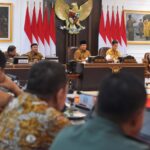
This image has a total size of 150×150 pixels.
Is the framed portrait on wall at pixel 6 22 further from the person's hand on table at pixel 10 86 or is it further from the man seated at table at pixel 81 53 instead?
the person's hand on table at pixel 10 86

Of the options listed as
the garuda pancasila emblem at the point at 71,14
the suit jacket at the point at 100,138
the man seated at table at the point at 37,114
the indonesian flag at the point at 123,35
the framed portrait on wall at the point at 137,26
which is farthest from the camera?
the framed portrait on wall at the point at 137,26

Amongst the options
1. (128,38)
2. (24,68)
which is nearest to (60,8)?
(128,38)

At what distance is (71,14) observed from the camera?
38.0 ft

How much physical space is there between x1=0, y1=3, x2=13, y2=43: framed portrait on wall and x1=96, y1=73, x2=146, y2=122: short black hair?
396 inches

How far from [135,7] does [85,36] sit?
195 centimetres

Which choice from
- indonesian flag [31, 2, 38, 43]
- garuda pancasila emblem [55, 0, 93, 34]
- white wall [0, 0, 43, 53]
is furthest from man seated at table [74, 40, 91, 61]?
white wall [0, 0, 43, 53]

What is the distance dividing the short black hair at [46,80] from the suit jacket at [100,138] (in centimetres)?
46

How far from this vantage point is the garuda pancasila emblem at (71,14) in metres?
11.6

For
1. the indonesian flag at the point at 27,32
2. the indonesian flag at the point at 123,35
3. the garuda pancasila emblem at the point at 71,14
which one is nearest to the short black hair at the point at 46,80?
the indonesian flag at the point at 27,32

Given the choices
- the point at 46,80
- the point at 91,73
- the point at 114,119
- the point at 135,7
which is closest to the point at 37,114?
the point at 46,80

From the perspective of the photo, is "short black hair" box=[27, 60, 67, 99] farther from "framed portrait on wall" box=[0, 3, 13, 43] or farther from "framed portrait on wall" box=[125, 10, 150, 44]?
"framed portrait on wall" box=[125, 10, 150, 44]

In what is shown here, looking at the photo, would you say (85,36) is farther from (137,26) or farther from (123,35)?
(137,26)

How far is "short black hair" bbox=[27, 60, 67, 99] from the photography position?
1.66 m

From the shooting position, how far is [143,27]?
12.8 m
